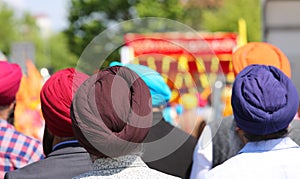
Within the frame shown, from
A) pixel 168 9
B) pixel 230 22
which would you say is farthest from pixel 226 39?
pixel 230 22

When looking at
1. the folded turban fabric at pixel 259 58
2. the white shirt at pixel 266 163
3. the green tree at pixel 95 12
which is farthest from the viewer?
the green tree at pixel 95 12

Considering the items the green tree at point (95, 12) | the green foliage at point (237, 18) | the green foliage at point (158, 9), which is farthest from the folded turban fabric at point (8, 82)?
the green foliage at point (237, 18)

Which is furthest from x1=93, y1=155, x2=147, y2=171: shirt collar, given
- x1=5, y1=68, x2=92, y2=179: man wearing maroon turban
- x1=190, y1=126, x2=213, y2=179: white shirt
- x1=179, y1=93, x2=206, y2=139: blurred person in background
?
x1=190, y1=126, x2=213, y2=179: white shirt

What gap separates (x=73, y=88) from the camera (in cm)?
303

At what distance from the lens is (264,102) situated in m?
2.67

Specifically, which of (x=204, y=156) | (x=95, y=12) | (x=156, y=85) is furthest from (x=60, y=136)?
(x=95, y=12)

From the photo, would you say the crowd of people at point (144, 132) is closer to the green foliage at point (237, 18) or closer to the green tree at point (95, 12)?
the green tree at point (95, 12)

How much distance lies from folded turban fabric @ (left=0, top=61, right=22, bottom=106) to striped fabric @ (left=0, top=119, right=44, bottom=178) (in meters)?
0.31

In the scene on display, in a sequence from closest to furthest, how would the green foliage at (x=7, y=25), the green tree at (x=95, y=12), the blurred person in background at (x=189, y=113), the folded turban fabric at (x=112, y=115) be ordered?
the folded turban fabric at (x=112, y=115) < the blurred person in background at (x=189, y=113) < the green tree at (x=95, y=12) < the green foliage at (x=7, y=25)

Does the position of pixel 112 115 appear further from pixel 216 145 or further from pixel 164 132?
pixel 216 145

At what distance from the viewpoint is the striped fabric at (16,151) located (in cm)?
353

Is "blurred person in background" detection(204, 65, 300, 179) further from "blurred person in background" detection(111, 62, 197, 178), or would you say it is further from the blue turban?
the blue turban

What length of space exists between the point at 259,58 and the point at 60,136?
1.30m

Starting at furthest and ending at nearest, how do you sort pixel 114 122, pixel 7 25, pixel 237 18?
pixel 7 25
pixel 237 18
pixel 114 122
